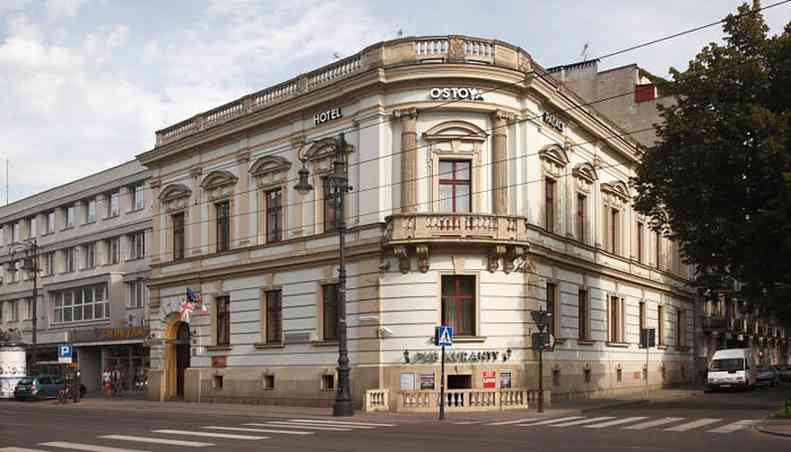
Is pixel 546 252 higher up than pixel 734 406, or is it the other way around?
pixel 546 252

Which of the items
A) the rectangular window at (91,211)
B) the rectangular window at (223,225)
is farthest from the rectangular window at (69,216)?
the rectangular window at (223,225)

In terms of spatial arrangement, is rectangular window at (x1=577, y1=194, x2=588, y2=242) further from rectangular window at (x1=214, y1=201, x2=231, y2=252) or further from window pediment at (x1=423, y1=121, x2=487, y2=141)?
rectangular window at (x1=214, y1=201, x2=231, y2=252)

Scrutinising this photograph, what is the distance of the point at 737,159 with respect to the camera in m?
30.5

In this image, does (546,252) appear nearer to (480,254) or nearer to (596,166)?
(480,254)

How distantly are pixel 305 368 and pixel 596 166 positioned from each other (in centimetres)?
1650

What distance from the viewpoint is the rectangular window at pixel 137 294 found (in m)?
54.1

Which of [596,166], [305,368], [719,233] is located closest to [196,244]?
[305,368]

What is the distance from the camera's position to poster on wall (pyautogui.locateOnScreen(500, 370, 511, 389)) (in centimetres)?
3369

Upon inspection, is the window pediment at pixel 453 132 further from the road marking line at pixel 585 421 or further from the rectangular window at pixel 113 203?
the rectangular window at pixel 113 203

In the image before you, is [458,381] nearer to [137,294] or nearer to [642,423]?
[642,423]

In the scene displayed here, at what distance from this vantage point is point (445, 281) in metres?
33.7

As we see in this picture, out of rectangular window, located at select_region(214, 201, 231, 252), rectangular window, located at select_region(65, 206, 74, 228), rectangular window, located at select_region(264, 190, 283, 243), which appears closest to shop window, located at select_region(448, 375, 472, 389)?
rectangular window, located at select_region(264, 190, 283, 243)

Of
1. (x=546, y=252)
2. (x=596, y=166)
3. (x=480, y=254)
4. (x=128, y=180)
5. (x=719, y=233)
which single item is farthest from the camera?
(x=128, y=180)

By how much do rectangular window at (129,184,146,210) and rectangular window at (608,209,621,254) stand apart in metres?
26.5
